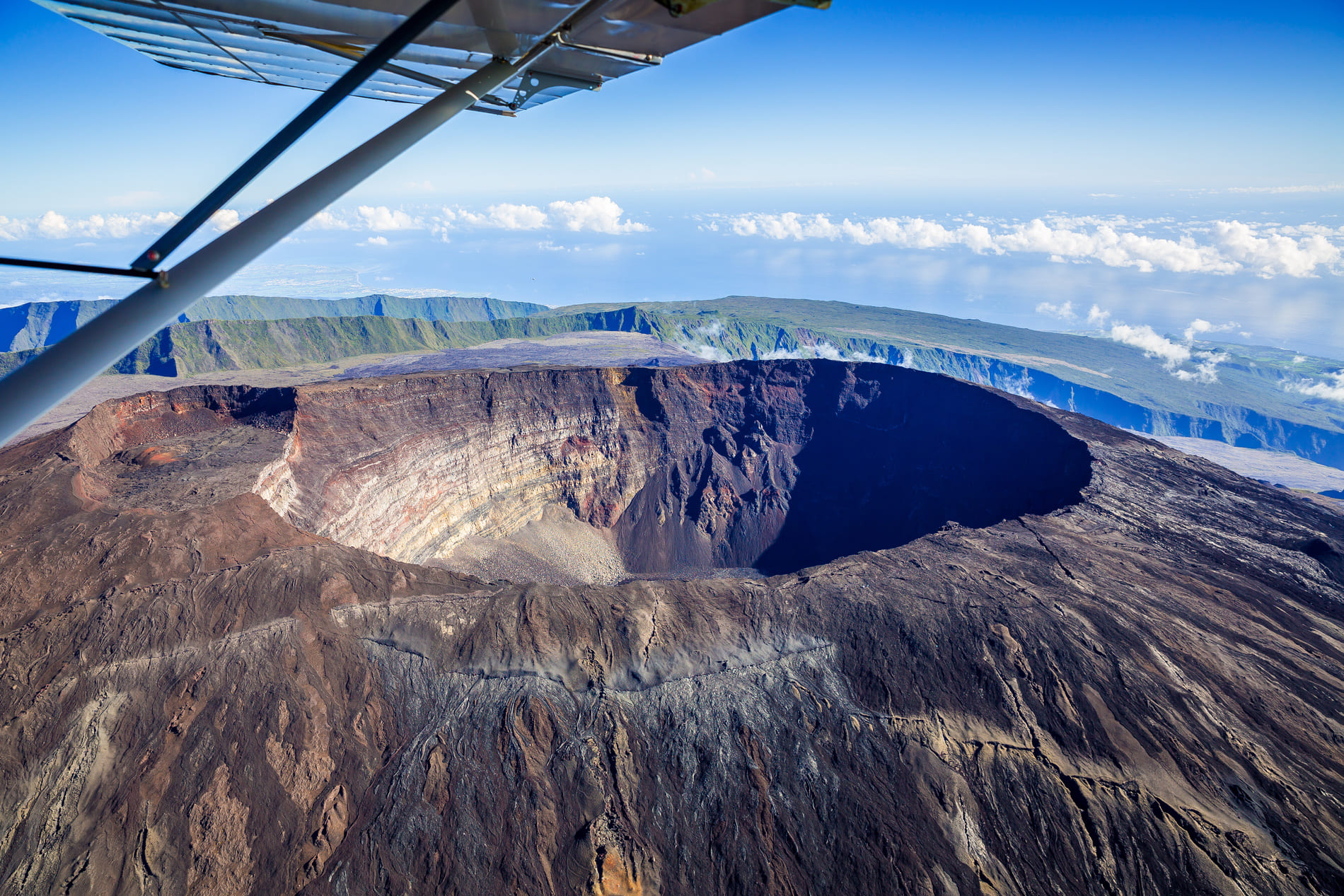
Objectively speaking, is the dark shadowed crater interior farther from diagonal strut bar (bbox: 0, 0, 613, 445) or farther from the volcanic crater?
diagonal strut bar (bbox: 0, 0, 613, 445)

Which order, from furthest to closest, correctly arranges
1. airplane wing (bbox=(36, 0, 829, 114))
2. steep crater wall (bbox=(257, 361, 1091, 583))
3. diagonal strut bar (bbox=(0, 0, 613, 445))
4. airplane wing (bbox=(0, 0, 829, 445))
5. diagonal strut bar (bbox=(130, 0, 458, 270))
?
steep crater wall (bbox=(257, 361, 1091, 583)) < airplane wing (bbox=(36, 0, 829, 114)) < diagonal strut bar (bbox=(130, 0, 458, 270)) < airplane wing (bbox=(0, 0, 829, 445)) < diagonal strut bar (bbox=(0, 0, 613, 445))

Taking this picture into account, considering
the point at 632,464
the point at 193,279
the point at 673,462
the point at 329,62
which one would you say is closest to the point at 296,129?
the point at 193,279

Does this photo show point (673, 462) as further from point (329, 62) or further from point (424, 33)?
point (424, 33)

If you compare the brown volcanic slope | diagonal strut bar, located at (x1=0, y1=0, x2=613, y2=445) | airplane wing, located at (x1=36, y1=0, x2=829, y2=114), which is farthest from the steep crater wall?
diagonal strut bar, located at (x1=0, y1=0, x2=613, y2=445)

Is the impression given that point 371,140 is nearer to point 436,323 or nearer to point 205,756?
point 205,756

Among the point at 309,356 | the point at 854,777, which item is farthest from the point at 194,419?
the point at 309,356

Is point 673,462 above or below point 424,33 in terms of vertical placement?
below
